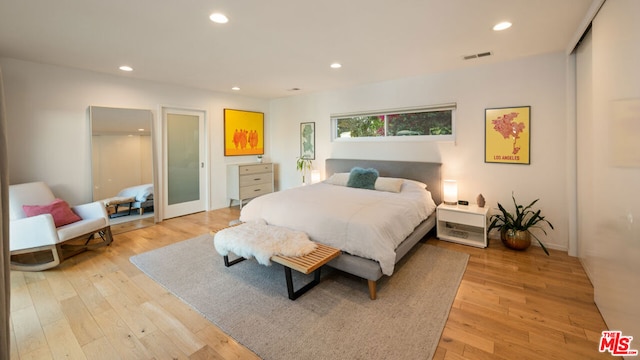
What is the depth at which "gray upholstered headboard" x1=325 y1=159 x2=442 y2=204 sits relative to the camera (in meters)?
3.97

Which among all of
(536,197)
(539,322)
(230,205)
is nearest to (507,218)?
(536,197)

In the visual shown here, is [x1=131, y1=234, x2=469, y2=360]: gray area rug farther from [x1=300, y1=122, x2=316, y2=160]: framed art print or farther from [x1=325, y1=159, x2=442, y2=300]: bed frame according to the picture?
[x1=300, y1=122, x2=316, y2=160]: framed art print

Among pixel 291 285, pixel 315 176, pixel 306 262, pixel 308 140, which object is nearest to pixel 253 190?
pixel 315 176

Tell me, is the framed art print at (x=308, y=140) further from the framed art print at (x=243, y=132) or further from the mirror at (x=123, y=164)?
the mirror at (x=123, y=164)

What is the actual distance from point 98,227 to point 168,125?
6.94 feet

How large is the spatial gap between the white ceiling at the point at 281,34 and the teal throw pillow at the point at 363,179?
1467 mm

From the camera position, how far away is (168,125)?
4770mm

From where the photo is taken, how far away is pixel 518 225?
328cm

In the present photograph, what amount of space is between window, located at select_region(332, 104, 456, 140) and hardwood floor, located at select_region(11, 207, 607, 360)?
6.46ft

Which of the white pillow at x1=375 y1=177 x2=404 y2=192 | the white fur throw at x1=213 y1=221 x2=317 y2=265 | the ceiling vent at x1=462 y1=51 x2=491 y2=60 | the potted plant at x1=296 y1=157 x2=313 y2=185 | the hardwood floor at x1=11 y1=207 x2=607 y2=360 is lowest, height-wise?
the hardwood floor at x1=11 y1=207 x2=607 y2=360

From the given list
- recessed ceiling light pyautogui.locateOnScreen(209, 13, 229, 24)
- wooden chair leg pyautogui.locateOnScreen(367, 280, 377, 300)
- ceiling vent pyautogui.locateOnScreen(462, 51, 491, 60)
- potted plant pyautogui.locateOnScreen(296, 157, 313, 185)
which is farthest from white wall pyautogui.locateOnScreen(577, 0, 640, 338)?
potted plant pyautogui.locateOnScreen(296, 157, 313, 185)

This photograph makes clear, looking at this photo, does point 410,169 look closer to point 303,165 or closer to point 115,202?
point 303,165

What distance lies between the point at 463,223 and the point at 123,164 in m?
5.02

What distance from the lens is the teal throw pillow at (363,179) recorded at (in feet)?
13.2
